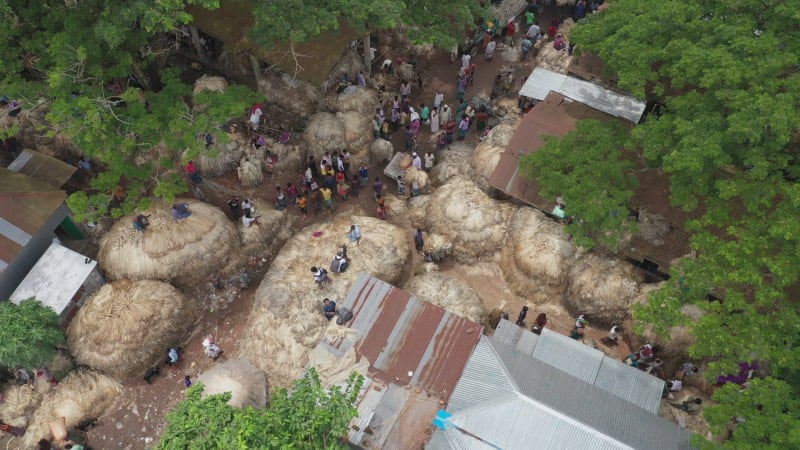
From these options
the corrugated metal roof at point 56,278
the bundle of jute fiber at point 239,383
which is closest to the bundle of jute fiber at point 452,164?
the bundle of jute fiber at point 239,383

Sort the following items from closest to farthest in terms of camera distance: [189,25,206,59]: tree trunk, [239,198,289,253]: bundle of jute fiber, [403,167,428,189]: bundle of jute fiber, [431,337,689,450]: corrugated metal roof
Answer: [431,337,689,450]: corrugated metal roof < [239,198,289,253]: bundle of jute fiber < [403,167,428,189]: bundle of jute fiber < [189,25,206,59]: tree trunk

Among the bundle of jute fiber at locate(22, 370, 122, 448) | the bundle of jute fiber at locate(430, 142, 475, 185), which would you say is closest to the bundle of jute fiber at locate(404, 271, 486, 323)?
the bundle of jute fiber at locate(430, 142, 475, 185)

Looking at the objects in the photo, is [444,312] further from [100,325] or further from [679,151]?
[100,325]

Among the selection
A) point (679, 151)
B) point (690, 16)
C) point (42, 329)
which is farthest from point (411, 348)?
point (690, 16)

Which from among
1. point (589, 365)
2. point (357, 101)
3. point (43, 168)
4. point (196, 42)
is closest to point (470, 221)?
point (589, 365)

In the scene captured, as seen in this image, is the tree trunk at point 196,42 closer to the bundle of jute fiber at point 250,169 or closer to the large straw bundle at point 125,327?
the bundle of jute fiber at point 250,169

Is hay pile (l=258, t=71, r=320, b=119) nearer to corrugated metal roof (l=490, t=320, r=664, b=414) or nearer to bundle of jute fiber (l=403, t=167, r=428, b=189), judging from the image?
bundle of jute fiber (l=403, t=167, r=428, b=189)
